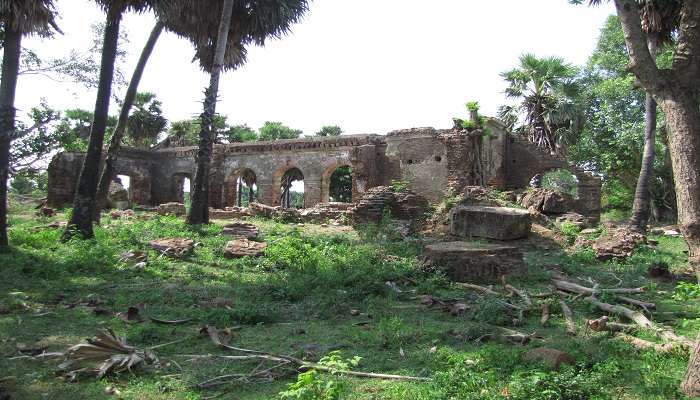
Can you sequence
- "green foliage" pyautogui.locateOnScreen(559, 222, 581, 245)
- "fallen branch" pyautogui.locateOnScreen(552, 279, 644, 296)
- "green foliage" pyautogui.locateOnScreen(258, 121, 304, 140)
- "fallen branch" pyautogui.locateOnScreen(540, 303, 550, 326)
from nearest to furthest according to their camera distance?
"fallen branch" pyautogui.locateOnScreen(540, 303, 550, 326), "fallen branch" pyautogui.locateOnScreen(552, 279, 644, 296), "green foliage" pyautogui.locateOnScreen(559, 222, 581, 245), "green foliage" pyautogui.locateOnScreen(258, 121, 304, 140)

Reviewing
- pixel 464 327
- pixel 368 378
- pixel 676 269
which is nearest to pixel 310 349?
pixel 368 378

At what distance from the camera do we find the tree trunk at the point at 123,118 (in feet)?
42.3

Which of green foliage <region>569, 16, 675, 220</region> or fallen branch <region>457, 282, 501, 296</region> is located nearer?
fallen branch <region>457, 282, 501, 296</region>

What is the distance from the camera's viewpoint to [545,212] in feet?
50.0

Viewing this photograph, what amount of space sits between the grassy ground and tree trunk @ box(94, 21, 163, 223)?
2581 mm

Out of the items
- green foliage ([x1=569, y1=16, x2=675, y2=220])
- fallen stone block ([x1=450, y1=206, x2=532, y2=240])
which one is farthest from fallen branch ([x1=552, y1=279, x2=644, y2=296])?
green foliage ([x1=569, y1=16, x2=675, y2=220])

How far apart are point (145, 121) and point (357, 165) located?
648 inches

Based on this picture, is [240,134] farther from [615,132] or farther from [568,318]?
[568,318]

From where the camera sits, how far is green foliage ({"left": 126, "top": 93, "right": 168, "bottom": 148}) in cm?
3066

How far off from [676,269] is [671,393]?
6755 millimetres

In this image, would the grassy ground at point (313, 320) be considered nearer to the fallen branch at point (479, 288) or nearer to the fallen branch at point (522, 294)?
the fallen branch at point (479, 288)

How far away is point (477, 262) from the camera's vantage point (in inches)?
312

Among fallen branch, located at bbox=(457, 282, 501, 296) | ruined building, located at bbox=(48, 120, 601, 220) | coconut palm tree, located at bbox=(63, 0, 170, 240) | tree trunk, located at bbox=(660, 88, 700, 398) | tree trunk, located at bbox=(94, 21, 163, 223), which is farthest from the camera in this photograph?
ruined building, located at bbox=(48, 120, 601, 220)

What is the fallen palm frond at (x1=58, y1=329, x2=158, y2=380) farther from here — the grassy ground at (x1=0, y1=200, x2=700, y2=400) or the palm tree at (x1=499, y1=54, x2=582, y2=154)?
the palm tree at (x1=499, y1=54, x2=582, y2=154)
